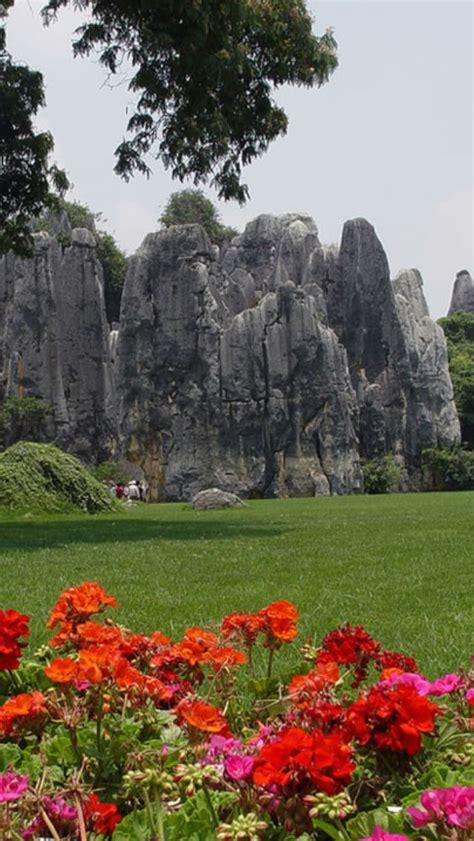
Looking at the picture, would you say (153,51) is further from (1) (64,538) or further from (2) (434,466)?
(2) (434,466)

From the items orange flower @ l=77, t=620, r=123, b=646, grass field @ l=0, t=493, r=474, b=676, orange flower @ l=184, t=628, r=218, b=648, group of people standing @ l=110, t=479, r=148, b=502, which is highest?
group of people standing @ l=110, t=479, r=148, b=502

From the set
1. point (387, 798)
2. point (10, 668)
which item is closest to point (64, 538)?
point (10, 668)

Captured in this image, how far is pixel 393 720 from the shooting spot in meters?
1.74

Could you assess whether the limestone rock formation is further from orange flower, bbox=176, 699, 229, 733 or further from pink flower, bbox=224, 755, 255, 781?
pink flower, bbox=224, 755, 255, 781

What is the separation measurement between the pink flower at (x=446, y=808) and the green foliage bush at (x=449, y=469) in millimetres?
44509

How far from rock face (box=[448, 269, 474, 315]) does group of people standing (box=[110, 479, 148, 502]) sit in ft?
136

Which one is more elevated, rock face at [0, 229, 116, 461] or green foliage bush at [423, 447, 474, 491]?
rock face at [0, 229, 116, 461]

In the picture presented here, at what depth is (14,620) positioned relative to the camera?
2502 mm

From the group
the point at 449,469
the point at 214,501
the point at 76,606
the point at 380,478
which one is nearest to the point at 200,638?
the point at 76,606

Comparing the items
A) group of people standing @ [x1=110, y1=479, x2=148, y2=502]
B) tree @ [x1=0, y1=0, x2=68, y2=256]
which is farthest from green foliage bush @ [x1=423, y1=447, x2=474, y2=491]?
tree @ [x1=0, y1=0, x2=68, y2=256]

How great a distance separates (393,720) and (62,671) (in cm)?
70

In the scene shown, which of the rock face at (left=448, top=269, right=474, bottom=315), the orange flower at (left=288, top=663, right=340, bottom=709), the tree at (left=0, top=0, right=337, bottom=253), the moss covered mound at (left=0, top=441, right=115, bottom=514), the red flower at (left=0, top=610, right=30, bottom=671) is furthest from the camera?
the rock face at (left=448, top=269, right=474, bottom=315)

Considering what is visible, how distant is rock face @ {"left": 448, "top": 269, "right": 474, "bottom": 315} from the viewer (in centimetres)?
7438

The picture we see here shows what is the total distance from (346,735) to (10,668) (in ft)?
3.52
